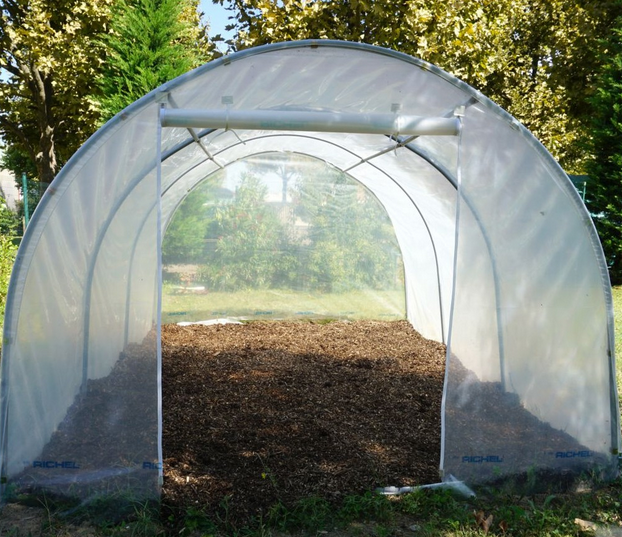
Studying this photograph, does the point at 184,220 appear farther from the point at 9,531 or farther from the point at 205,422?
the point at 9,531

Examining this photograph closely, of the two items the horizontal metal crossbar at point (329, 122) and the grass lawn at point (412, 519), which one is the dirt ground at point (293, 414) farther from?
the horizontal metal crossbar at point (329, 122)

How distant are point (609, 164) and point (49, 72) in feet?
46.5

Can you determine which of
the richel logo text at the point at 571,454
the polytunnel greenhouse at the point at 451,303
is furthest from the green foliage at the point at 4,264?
the richel logo text at the point at 571,454

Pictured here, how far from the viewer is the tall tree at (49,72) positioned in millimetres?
14836

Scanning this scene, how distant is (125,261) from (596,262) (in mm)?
2985

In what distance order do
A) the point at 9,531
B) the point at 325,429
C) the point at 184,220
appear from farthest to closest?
the point at 184,220 < the point at 325,429 < the point at 9,531

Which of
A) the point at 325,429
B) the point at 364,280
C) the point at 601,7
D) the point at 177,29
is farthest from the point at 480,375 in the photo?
the point at 601,7

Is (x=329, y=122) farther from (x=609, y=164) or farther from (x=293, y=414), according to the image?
(x=609, y=164)

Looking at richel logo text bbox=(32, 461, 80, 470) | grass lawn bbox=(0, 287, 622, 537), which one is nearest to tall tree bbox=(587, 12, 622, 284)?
grass lawn bbox=(0, 287, 622, 537)

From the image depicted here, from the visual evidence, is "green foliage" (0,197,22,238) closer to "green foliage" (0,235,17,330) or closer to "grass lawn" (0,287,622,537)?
"green foliage" (0,235,17,330)

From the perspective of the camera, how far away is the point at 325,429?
4863 millimetres

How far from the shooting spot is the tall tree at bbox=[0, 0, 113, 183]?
1484 cm

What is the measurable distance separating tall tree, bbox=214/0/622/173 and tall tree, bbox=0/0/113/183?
6.38m

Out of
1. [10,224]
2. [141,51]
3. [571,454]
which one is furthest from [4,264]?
[571,454]
